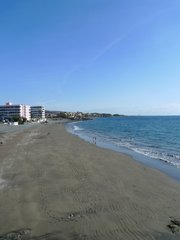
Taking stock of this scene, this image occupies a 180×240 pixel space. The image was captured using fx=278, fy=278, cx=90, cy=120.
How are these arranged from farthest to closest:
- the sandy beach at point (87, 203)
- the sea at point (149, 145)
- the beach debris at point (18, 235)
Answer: the sea at point (149, 145) < the sandy beach at point (87, 203) < the beach debris at point (18, 235)

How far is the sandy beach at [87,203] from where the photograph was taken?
27.7 ft

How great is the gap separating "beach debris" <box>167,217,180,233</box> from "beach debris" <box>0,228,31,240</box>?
435cm

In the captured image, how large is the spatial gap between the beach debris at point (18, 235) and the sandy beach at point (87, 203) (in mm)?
28

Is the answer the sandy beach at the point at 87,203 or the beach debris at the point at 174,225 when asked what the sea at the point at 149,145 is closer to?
the sandy beach at the point at 87,203

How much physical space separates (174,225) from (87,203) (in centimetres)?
353

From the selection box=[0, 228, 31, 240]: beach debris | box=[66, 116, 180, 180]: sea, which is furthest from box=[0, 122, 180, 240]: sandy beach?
box=[66, 116, 180, 180]: sea

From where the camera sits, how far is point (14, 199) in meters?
11.5

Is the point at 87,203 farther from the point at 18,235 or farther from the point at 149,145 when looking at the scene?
the point at 149,145

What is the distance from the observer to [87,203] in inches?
434

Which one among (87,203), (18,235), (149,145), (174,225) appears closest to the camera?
(18,235)

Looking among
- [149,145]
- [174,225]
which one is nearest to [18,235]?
[174,225]

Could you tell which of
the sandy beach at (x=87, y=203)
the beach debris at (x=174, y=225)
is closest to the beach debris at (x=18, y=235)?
the sandy beach at (x=87, y=203)

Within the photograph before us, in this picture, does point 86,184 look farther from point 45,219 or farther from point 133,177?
point 45,219

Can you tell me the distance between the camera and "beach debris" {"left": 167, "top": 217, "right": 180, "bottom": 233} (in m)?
8.52
